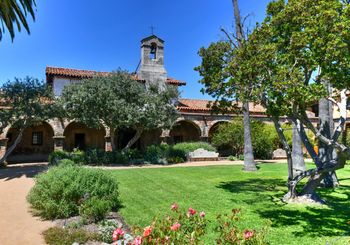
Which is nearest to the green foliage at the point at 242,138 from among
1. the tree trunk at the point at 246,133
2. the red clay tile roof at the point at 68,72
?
the tree trunk at the point at 246,133

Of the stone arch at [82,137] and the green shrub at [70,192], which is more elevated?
the stone arch at [82,137]

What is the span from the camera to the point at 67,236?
18.8 ft

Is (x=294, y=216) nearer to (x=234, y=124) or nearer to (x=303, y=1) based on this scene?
(x=303, y=1)

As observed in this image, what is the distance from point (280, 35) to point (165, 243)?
6261mm

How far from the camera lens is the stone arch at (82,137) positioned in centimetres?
2544

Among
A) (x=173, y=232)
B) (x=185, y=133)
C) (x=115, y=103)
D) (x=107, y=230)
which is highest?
(x=115, y=103)

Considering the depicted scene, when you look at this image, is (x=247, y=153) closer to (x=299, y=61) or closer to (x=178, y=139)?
(x=299, y=61)

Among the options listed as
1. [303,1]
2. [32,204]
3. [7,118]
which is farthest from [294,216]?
[7,118]

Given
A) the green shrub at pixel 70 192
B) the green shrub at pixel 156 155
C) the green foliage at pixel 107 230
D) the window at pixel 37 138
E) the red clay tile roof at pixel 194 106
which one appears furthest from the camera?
the red clay tile roof at pixel 194 106

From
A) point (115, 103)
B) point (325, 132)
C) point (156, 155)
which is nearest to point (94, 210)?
point (325, 132)

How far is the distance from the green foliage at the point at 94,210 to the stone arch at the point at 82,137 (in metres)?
18.5

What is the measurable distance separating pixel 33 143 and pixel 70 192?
65.1 ft

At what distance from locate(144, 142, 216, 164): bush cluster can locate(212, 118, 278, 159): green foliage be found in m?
1.71

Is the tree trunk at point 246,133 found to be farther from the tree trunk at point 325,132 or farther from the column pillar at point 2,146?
the column pillar at point 2,146
